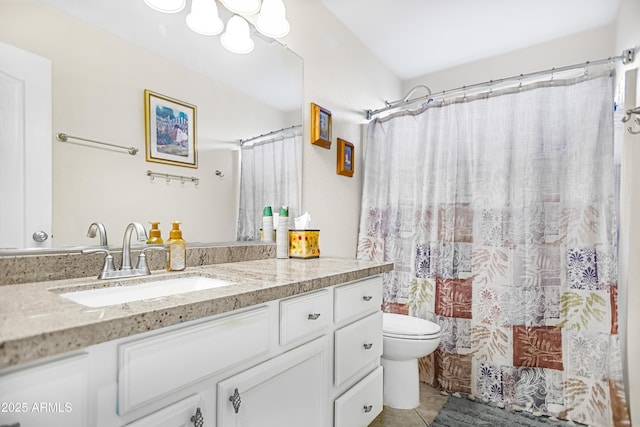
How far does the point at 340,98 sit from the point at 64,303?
6.58ft

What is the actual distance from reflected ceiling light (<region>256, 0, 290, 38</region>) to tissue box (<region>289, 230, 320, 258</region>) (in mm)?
994

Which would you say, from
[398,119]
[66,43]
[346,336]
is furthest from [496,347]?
[66,43]

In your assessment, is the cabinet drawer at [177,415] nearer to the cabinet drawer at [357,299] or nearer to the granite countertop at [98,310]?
the granite countertop at [98,310]

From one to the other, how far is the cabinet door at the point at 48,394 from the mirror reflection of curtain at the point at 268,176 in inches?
40.8

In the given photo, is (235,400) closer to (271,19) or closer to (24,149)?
(24,149)

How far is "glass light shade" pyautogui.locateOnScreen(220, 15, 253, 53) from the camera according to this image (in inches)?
60.6

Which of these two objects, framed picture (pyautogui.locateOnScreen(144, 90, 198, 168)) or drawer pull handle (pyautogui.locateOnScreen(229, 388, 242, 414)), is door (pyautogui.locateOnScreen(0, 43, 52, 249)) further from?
drawer pull handle (pyautogui.locateOnScreen(229, 388, 242, 414))

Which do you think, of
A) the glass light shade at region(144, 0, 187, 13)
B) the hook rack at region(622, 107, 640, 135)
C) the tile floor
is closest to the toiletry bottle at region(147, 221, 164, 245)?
the glass light shade at region(144, 0, 187, 13)

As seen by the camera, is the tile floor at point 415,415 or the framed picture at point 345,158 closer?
the tile floor at point 415,415

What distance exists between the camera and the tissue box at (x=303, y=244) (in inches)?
66.3

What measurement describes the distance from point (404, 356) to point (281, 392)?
1.07 metres

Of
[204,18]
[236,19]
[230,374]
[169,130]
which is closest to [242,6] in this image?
[236,19]

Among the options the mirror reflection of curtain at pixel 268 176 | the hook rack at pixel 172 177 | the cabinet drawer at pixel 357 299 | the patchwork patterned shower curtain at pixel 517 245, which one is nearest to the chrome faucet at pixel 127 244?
the hook rack at pixel 172 177

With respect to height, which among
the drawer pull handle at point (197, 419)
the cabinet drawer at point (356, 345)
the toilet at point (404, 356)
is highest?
the drawer pull handle at point (197, 419)
